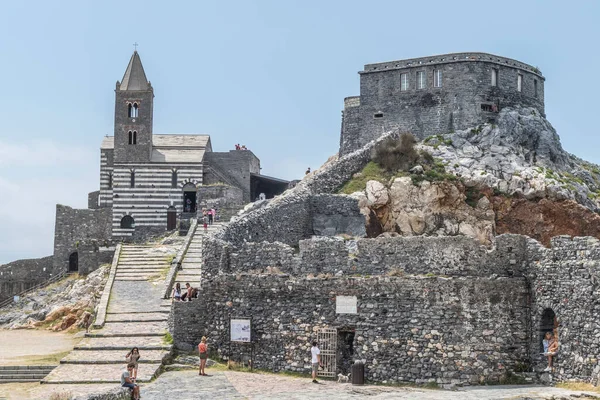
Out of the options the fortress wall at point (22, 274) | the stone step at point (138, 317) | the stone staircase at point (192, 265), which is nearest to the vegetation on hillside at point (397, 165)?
the stone staircase at point (192, 265)

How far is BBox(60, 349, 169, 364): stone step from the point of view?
27969 mm

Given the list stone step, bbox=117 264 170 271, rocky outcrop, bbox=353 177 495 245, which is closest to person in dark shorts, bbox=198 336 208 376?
stone step, bbox=117 264 170 271

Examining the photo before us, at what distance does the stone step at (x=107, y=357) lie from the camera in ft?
91.8

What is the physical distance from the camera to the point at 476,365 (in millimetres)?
24531

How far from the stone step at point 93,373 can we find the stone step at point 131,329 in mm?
3370

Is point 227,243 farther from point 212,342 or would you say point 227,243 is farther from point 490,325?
point 490,325

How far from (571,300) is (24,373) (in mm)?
17228

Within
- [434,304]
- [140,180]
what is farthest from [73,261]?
[434,304]

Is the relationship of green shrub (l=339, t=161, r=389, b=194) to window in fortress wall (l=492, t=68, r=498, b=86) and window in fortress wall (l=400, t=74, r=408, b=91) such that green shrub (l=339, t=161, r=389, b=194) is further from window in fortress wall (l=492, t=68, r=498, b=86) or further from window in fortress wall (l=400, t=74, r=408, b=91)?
window in fortress wall (l=492, t=68, r=498, b=86)

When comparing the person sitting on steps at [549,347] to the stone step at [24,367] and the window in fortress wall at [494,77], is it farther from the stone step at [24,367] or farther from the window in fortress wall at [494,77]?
the window in fortress wall at [494,77]

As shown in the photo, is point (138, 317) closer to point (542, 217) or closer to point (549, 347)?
point (549, 347)

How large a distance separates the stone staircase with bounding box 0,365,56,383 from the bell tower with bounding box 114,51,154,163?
32.3 meters

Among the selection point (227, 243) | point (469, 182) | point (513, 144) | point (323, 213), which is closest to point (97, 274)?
point (323, 213)

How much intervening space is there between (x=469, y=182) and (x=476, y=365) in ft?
66.4
